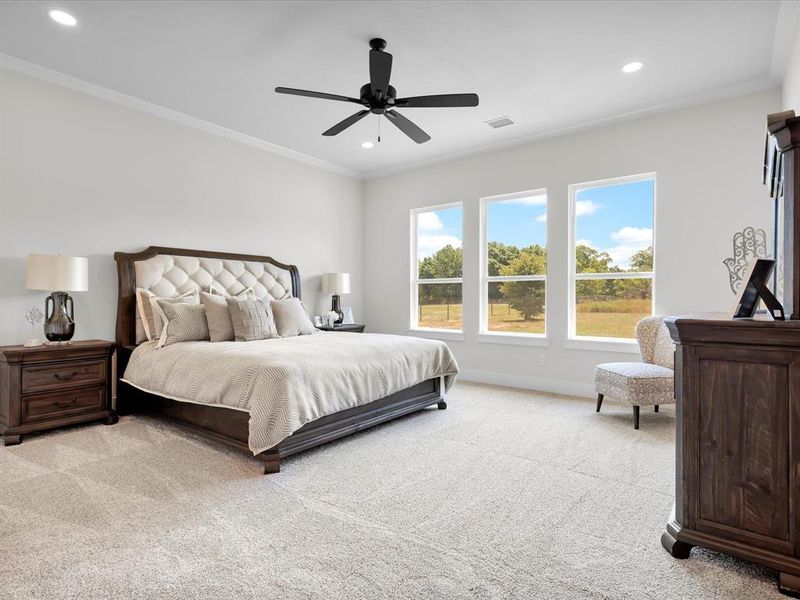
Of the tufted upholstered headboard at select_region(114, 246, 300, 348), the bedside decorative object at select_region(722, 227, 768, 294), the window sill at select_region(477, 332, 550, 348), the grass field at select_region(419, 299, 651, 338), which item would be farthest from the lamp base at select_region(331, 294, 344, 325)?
the bedside decorative object at select_region(722, 227, 768, 294)

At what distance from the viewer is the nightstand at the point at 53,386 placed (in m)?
3.21

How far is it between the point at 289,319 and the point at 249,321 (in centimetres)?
54

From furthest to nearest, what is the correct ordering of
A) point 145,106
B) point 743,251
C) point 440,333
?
point 440,333, point 145,106, point 743,251

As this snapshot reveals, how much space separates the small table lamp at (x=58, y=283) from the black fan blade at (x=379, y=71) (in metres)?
2.69

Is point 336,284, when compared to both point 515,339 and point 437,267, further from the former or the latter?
point 515,339

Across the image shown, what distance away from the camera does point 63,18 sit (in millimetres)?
2920

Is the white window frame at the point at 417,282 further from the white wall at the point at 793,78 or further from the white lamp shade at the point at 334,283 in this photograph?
the white wall at the point at 793,78

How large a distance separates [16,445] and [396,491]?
2816 mm

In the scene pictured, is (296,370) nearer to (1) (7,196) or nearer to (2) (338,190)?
(1) (7,196)

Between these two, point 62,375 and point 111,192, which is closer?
point 62,375

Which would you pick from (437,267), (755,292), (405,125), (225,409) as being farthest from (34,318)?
(755,292)

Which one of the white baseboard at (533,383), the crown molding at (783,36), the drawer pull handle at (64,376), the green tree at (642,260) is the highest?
the crown molding at (783,36)

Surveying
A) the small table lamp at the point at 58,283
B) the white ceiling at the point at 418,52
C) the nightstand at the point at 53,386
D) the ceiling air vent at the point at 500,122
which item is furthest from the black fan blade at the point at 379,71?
the nightstand at the point at 53,386

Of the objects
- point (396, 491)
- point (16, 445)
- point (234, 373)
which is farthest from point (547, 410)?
point (16, 445)
